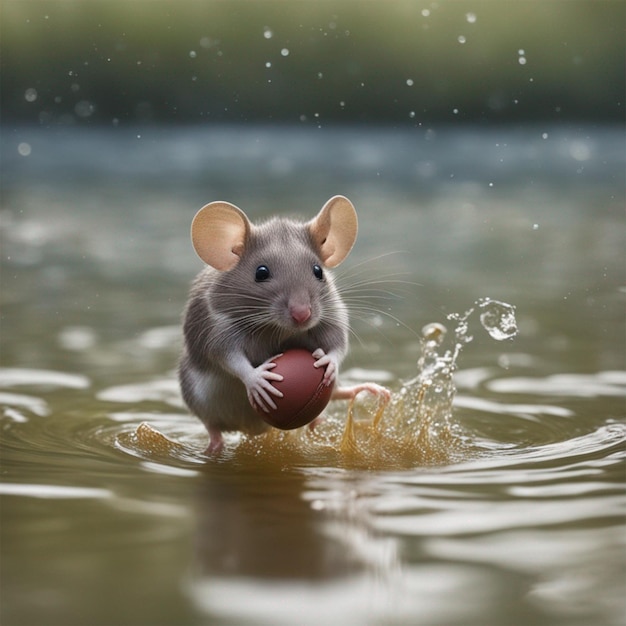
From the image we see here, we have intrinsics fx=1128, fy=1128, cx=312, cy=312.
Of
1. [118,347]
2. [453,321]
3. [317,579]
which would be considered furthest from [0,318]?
[317,579]

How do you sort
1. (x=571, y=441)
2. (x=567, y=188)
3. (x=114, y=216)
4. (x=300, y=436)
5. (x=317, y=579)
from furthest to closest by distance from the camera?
(x=567, y=188), (x=114, y=216), (x=300, y=436), (x=571, y=441), (x=317, y=579)

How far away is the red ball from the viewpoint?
14.7 feet

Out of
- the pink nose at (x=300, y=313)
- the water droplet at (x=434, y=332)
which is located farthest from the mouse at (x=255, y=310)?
the water droplet at (x=434, y=332)

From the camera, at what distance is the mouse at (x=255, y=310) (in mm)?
4574

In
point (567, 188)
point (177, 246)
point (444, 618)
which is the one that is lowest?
point (444, 618)

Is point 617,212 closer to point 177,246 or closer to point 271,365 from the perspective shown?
point 177,246

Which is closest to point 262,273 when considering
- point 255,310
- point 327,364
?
point 255,310

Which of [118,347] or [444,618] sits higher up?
[118,347]

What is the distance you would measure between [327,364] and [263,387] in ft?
→ 0.98

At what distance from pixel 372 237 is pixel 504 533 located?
337 inches

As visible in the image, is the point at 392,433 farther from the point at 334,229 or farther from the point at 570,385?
the point at 570,385

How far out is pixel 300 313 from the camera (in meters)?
4.44

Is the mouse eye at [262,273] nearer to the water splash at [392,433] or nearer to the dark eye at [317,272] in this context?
the dark eye at [317,272]

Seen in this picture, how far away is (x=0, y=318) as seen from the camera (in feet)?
26.5
